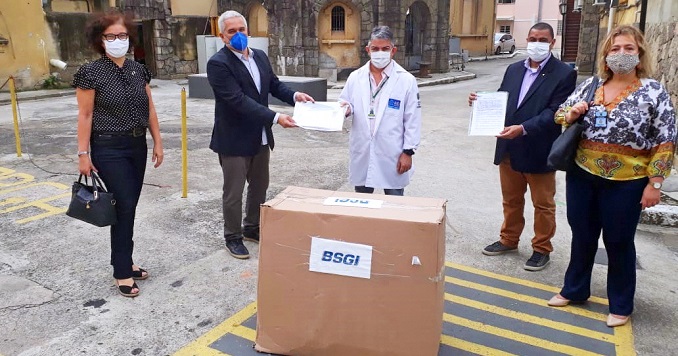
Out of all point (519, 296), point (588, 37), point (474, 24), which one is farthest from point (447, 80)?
point (519, 296)

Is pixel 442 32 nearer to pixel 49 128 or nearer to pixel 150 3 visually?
pixel 150 3

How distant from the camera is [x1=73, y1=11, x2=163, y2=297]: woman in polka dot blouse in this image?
11.9ft

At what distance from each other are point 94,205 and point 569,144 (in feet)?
9.94

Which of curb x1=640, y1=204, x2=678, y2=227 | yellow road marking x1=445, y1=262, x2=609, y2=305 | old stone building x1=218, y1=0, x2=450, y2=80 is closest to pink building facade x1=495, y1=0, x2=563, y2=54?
old stone building x1=218, y1=0, x2=450, y2=80

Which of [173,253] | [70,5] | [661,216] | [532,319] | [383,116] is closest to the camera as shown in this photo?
[532,319]

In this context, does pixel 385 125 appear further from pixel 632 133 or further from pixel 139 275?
pixel 139 275

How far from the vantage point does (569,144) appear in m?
3.41

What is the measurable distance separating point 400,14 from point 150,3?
9385mm

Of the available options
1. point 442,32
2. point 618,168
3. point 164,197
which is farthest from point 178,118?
point 442,32

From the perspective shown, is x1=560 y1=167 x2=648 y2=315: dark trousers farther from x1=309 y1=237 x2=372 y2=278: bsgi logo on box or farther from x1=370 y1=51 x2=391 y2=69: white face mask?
x1=309 y1=237 x2=372 y2=278: bsgi logo on box

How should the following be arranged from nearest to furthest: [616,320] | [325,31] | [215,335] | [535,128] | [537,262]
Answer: [215,335] → [616,320] → [535,128] → [537,262] → [325,31]

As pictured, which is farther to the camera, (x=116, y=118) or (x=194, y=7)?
(x=194, y=7)

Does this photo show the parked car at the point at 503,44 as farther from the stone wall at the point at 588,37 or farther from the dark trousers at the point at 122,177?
the dark trousers at the point at 122,177

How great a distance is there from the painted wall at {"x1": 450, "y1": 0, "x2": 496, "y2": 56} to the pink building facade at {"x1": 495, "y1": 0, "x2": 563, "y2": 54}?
12251mm
